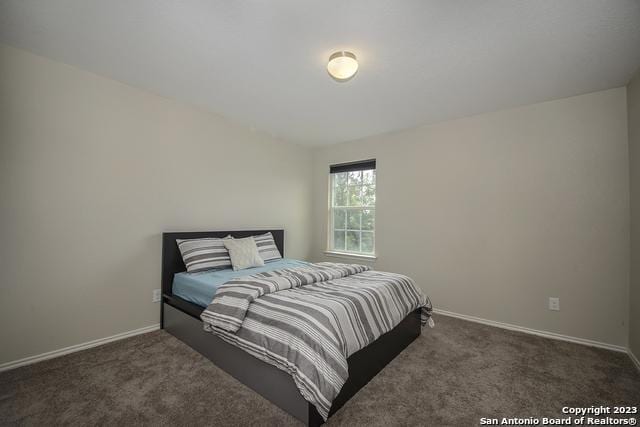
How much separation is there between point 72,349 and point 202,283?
44.8 inches

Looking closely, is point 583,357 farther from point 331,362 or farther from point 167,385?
point 167,385

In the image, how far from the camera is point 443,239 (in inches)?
133

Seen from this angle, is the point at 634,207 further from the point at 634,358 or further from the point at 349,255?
the point at 349,255

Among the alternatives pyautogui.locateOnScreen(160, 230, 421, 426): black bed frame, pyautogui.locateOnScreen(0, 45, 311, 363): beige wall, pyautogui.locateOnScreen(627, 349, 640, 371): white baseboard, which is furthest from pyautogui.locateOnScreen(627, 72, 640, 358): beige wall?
pyautogui.locateOnScreen(0, 45, 311, 363): beige wall

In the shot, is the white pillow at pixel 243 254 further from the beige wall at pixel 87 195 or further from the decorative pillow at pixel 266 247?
the beige wall at pixel 87 195

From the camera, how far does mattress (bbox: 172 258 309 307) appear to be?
233cm

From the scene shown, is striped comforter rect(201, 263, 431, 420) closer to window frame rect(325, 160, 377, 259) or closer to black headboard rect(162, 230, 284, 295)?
black headboard rect(162, 230, 284, 295)

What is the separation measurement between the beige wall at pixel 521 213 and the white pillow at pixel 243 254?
175 centimetres

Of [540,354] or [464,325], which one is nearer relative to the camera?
[540,354]

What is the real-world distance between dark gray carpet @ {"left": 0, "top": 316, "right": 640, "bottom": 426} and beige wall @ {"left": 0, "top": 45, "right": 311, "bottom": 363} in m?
0.37

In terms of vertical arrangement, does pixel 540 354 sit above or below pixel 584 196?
below

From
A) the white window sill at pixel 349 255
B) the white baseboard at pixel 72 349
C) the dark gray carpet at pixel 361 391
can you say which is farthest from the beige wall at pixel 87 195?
the white window sill at pixel 349 255

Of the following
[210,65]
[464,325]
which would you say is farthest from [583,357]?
[210,65]

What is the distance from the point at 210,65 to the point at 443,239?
3028mm
